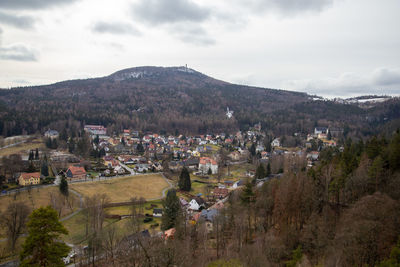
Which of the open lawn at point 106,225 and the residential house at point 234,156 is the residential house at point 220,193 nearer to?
the open lawn at point 106,225

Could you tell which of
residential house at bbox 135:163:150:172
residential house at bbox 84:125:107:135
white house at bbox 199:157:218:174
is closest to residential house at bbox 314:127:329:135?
white house at bbox 199:157:218:174

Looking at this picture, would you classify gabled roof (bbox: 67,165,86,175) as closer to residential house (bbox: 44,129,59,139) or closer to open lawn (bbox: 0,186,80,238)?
open lawn (bbox: 0,186,80,238)

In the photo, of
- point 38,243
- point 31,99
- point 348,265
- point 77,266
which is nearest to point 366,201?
point 348,265

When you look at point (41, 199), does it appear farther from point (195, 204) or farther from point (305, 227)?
point (305, 227)

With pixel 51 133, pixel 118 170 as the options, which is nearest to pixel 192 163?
pixel 118 170

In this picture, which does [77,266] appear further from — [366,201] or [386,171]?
[386,171]

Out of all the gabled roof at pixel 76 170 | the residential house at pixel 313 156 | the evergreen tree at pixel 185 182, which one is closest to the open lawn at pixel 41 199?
the gabled roof at pixel 76 170
